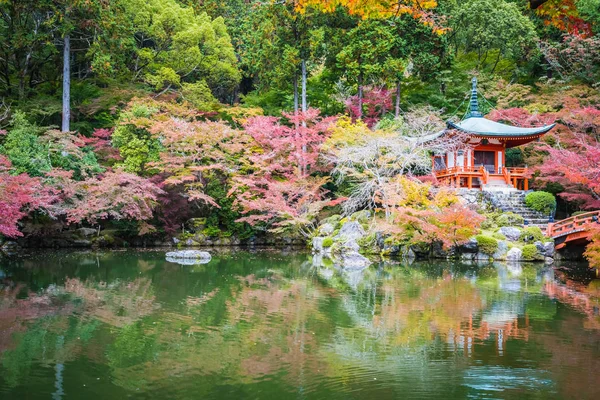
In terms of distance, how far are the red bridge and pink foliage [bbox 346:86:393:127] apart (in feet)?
32.7

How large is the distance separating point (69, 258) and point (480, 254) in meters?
13.0

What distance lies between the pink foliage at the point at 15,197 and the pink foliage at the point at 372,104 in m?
13.6

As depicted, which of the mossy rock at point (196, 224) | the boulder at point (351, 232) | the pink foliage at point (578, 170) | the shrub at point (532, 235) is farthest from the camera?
the mossy rock at point (196, 224)

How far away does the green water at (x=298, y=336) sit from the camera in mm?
5641

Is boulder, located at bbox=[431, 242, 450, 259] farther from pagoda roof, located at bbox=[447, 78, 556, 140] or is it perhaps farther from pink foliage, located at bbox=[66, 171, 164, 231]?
pink foliage, located at bbox=[66, 171, 164, 231]

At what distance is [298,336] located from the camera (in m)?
7.64

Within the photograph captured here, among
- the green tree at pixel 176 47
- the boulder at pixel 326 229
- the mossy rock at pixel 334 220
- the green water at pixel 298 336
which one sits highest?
the green tree at pixel 176 47

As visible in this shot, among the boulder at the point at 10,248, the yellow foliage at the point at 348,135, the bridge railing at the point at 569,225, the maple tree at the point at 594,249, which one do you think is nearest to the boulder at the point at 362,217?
the yellow foliage at the point at 348,135

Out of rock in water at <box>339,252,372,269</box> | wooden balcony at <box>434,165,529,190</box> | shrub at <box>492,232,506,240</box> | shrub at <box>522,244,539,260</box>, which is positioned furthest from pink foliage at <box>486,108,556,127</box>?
rock in water at <box>339,252,372,269</box>

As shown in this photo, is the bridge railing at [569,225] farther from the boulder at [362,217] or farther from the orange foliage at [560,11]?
the orange foliage at [560,11]

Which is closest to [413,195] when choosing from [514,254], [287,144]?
[514,254]

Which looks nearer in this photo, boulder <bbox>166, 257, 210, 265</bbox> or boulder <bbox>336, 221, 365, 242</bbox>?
boulder <bbox>166, 257, 210, 265</bbox>

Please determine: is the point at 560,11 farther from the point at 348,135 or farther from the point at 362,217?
the point at 348,135

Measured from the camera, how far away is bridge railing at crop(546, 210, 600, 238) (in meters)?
15.8
